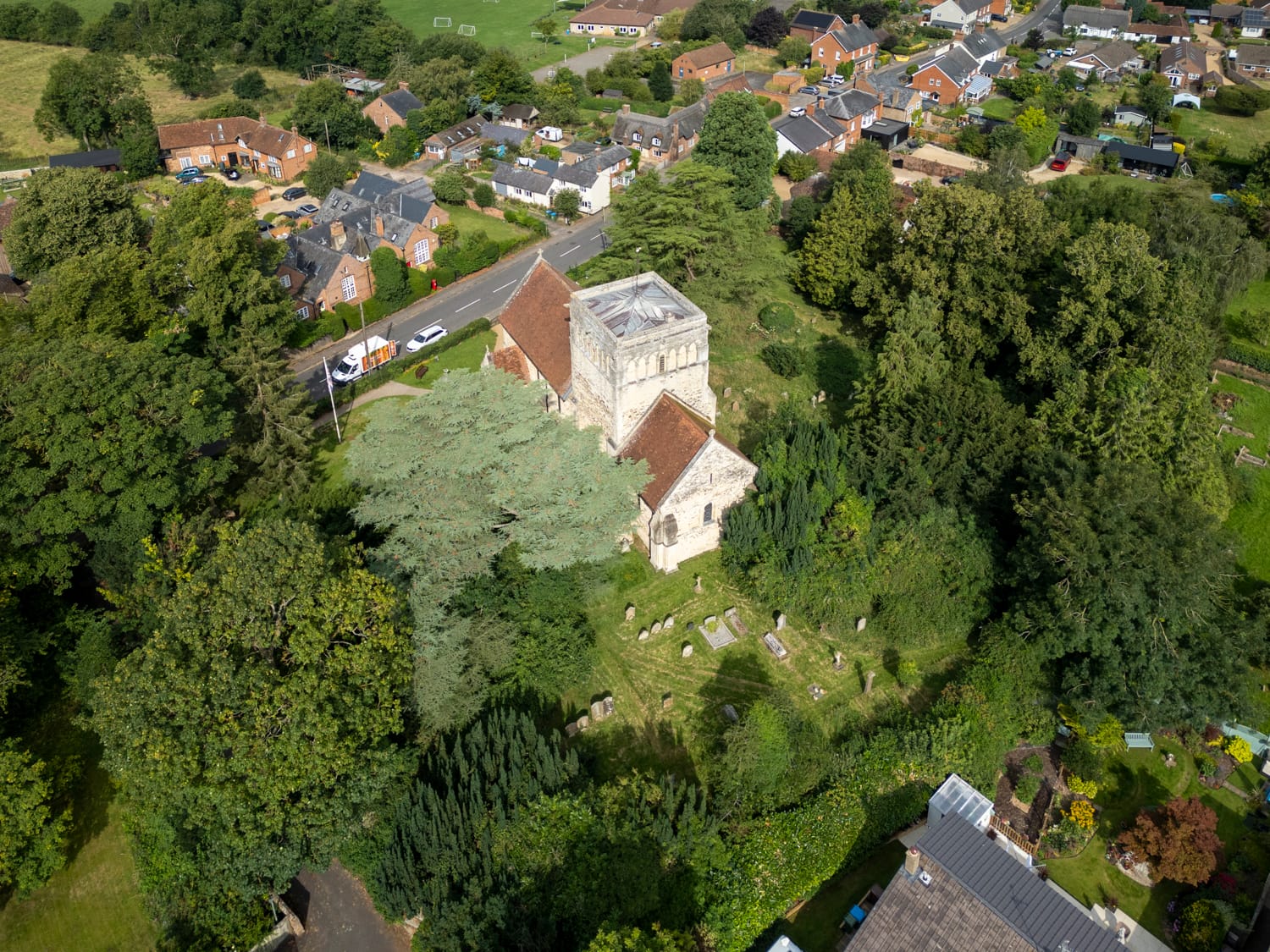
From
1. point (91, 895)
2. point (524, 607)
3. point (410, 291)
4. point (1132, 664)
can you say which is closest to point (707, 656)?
point (524, 607)

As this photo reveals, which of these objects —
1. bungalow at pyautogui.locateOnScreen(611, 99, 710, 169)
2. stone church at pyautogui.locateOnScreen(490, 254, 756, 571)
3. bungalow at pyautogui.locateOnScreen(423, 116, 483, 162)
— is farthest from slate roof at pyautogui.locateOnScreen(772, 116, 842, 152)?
stone church at pyautogui.locateOnScreen(490, 254, 756, 571)

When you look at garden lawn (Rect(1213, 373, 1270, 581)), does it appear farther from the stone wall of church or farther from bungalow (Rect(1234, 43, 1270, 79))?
bungalow (Rect(1234, 43, 1270, 79))

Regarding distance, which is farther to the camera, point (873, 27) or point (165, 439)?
point (873, 27)

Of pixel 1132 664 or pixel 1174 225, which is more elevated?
pixel 1174 225

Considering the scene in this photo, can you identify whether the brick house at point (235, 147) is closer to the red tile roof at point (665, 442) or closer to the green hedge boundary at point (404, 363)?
the green hedge boundary at point (404, 363)

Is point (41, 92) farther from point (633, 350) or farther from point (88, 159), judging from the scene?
point (633, 350)

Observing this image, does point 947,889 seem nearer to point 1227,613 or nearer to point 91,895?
point 1227,613
